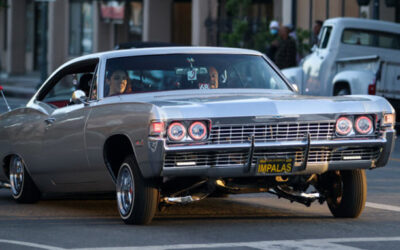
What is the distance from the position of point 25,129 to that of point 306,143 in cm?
354

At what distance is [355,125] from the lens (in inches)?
362

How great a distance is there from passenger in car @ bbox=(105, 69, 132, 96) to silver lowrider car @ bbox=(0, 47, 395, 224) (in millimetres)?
12

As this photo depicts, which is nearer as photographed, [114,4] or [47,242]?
[47,242]

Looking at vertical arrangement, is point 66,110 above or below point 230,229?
above

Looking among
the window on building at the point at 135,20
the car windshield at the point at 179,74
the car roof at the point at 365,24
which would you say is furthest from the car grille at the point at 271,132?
the window on building at the point at 135,20

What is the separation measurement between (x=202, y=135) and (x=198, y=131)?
0.15ft

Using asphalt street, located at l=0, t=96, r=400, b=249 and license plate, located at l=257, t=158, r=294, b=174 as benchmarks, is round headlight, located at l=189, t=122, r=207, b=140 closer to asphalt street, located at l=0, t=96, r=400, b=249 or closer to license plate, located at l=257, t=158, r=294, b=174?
license plate, located at l=257, t=158, r=294, b=174

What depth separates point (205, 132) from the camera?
877 cm

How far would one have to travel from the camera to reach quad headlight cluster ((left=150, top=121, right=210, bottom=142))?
869 cm

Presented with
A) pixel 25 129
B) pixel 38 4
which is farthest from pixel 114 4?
pixel 25 129

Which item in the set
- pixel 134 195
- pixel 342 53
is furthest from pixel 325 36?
pixel 134 195

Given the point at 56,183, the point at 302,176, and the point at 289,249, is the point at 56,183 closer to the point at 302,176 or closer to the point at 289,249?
the point at 302,176

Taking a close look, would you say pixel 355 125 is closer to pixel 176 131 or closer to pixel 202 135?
pixel 202 135

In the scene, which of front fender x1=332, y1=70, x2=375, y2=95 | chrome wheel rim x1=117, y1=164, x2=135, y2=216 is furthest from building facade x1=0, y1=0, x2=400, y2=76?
chrome wheel rim x1=117, y1=164, x2=135, y2=216
